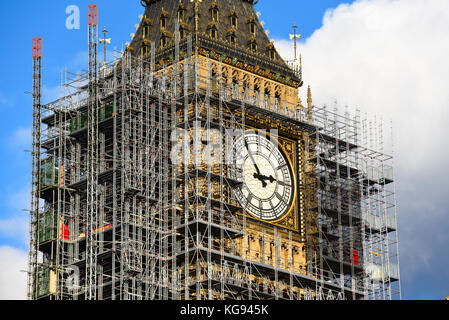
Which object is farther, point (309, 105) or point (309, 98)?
point (309, 98)

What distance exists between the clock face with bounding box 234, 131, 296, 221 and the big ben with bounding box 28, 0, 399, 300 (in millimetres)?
86

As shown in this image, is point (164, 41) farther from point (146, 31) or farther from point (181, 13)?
point (146, 31)

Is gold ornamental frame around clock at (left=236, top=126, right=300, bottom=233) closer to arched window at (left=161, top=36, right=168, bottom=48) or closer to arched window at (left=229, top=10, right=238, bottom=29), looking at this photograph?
arched window at (left=161, top=36, right=168, bottom=48)

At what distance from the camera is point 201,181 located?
306ft

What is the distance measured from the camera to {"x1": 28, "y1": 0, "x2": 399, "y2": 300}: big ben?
91.5 metres

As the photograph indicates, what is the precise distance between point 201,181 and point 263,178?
5.56m

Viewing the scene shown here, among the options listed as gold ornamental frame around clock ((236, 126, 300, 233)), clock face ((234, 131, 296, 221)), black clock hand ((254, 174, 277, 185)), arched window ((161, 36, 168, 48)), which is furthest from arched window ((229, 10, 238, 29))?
black clock hand ((254, 174, 277, 185))

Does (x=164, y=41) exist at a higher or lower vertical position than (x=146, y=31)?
lower

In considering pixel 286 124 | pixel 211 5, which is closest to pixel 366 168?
pixel 286 124

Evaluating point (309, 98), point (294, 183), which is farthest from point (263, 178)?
point (309, 98)

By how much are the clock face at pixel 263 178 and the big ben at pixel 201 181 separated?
0.09m

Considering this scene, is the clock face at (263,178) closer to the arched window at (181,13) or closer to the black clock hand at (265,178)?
the black clock hand at (265,178)

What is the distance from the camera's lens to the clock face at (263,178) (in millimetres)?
96438

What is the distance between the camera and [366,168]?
10256 cm
